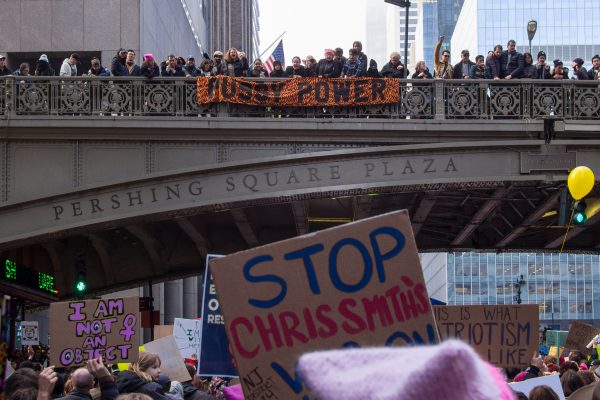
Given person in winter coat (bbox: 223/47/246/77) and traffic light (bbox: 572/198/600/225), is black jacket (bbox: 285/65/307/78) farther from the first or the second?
traffic light (bbox: 572/198/600/225)

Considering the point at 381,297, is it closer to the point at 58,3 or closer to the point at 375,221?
the point at 375,221

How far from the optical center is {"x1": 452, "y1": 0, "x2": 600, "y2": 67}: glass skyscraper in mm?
124000

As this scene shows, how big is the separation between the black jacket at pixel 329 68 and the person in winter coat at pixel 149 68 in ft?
10.3

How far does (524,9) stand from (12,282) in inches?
4288

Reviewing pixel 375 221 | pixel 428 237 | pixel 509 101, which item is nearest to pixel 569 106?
pixel 509 101

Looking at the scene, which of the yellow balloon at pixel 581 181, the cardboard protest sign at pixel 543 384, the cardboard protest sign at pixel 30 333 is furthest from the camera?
the cardboard protest sign at pixel 30 333

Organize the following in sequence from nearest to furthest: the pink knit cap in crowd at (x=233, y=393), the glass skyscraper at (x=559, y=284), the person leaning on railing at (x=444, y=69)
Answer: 1. the pink knit cap in crowd at (x=233, y=393)
2. the person leaning on railing at (x=444, y=69)
3. the glass skyscraper at (x=559, y=284)

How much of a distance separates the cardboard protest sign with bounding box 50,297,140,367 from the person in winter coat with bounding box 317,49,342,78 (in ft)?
38.5

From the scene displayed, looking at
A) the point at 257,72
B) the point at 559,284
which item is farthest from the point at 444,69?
the point at 559,284

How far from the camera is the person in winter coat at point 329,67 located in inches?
870

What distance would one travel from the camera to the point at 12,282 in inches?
937

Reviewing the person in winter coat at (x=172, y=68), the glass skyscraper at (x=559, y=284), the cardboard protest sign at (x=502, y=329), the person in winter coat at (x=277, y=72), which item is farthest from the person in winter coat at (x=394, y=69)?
the glass skyscraper at (x=559, y=284)

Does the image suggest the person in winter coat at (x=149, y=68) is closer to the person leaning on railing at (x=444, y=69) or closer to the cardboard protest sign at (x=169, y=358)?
the person leaning on railing at (x=444, y=69)

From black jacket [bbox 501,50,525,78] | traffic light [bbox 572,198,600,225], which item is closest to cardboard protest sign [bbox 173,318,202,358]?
traffic light [bbox 572,198,600,225]
